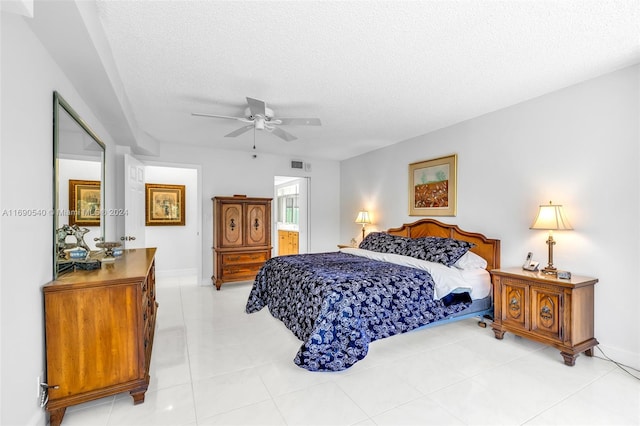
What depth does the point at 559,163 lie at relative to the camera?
2908 millimetres

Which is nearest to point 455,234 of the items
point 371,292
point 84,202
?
point 371,292

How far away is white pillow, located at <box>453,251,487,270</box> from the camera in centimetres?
326

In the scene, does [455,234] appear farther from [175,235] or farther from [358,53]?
[175,235]

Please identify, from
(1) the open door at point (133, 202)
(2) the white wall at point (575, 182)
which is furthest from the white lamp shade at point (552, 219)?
(1) the open door at point (133, 202)

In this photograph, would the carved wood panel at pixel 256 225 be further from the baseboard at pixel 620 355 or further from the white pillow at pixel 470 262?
the baseboard at pixel 620 355

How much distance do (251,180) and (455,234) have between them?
3538mm

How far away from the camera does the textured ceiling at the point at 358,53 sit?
1799 mm

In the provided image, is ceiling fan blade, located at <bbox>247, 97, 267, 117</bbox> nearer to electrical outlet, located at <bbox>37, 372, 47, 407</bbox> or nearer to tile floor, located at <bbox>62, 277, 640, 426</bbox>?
tile floor, located at <bbox>62, 277, 640, 426</bbox>

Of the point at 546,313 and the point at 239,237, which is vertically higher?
the point at 239,237

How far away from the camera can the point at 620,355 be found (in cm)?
249

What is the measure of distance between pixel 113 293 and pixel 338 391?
1597 mm

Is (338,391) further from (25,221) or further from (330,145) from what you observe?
(330,145)

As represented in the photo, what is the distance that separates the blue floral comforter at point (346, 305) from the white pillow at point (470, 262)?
43cm

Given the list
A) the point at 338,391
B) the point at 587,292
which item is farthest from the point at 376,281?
the point at 587,292
